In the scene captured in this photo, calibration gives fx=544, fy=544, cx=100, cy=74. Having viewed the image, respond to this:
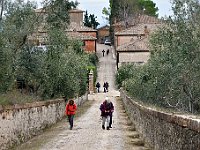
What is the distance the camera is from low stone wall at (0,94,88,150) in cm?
1997

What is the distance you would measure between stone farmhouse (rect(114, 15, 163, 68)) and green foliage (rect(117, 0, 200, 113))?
95.5ft

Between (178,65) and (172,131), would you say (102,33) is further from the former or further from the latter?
(172,131)

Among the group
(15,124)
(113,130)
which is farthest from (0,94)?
(113,130)

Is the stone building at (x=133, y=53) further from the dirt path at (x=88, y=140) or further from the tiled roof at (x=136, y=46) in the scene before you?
the dirt path at (x=88, y=140)

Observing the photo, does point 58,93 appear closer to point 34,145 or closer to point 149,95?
point 149,95

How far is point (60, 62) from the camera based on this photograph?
3672 centimetres

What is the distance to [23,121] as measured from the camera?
910 inches

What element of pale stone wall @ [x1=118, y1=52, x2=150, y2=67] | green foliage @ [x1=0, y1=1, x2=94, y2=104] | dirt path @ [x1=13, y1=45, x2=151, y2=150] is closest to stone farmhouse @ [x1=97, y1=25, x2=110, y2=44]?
pale stone wall @ [x1=118, y1=52, x2=150, y2=67]

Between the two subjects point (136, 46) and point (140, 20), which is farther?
point (140, 20)

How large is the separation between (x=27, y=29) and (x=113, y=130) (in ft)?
38.0

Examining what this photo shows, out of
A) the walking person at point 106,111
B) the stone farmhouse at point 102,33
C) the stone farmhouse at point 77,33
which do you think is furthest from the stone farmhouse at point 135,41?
the walking person at point 106,111

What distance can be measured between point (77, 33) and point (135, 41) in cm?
1275

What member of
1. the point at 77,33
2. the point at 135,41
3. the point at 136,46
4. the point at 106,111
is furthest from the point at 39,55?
the point at 77,33

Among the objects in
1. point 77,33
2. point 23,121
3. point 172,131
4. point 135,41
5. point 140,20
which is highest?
point 140,20
